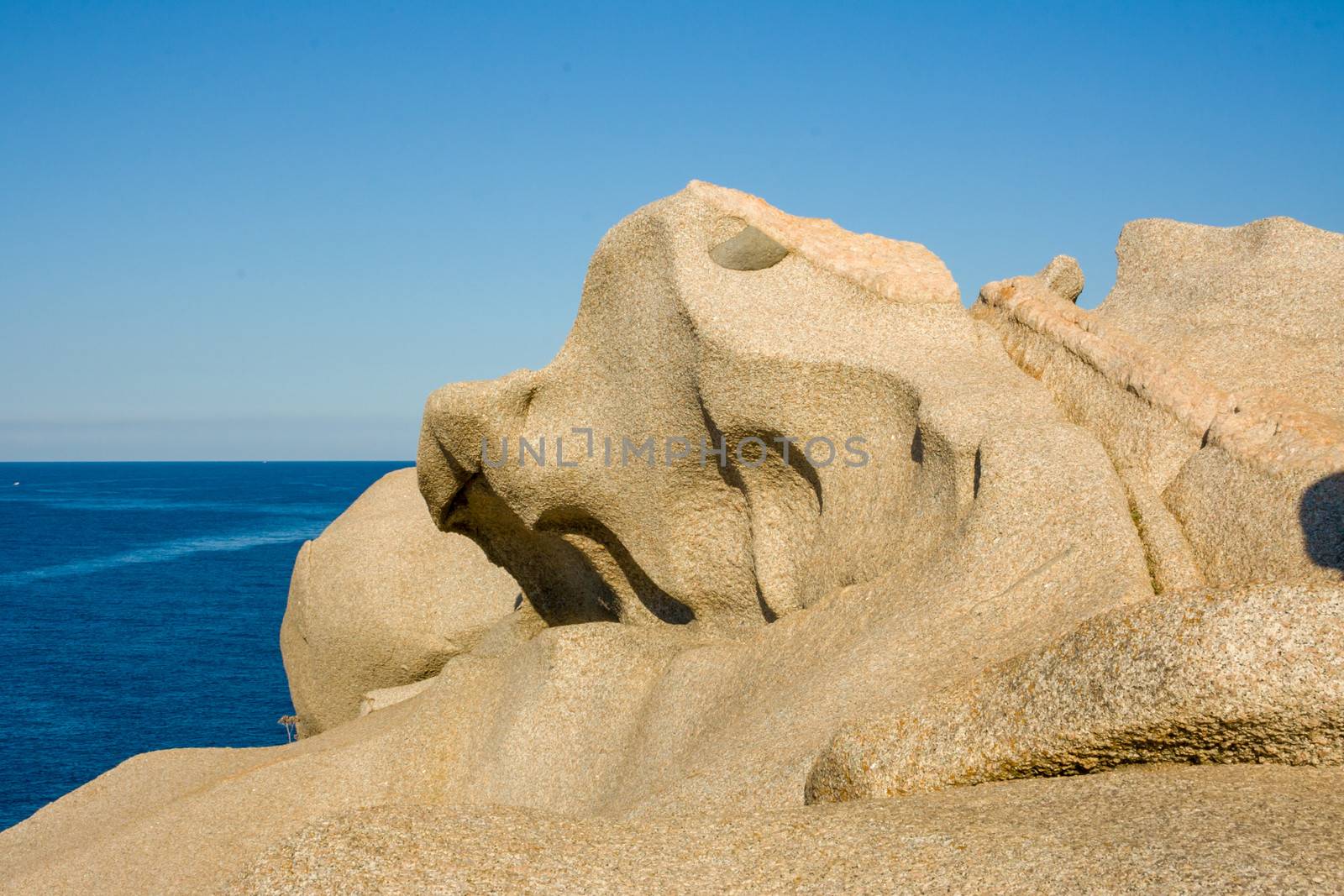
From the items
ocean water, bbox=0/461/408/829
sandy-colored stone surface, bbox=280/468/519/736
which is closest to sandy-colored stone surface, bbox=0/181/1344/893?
sandy-colored stone surface, bbox=280/468/519/736

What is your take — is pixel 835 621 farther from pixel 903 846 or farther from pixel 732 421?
pixel 903 846

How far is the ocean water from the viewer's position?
3509 cm

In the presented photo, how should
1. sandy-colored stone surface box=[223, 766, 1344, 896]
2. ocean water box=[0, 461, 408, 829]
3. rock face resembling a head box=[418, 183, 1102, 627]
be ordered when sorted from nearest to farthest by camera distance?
sandy-colored stone surface box=[223, 766, 1344, 896] < rock face resembling a head box=[418, 183, 1102, 627] < ocean water box=[0, 461, 408, 829]

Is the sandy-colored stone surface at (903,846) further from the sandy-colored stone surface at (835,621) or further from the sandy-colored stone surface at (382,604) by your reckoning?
the sandy-colored stone surface at (382,604)

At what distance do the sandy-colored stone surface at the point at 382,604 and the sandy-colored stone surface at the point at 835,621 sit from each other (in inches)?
50.7

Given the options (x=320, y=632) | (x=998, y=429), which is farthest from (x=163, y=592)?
(x=998, y=429)

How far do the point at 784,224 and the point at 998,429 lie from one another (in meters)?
3.79

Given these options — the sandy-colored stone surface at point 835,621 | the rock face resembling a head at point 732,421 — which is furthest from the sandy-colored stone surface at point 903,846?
the rock face resembling a head at point 732,421

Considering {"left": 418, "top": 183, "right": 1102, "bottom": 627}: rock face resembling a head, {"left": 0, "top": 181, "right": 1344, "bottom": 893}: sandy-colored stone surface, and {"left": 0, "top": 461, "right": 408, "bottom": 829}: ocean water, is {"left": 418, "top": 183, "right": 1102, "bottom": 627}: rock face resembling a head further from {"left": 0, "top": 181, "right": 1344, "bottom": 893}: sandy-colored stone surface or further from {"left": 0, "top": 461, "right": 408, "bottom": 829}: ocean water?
{"left": 0, "top": 461, "right": 408, "bottom": 829}: ocean water

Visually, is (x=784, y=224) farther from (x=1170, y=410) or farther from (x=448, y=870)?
(x=448, y=870)

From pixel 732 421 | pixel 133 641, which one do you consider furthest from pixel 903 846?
pixel 133 641

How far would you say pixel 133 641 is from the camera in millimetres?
49062

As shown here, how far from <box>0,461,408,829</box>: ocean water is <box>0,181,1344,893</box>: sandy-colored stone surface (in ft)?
70.9

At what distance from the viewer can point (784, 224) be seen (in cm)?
1111
